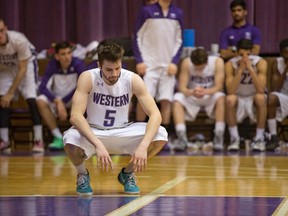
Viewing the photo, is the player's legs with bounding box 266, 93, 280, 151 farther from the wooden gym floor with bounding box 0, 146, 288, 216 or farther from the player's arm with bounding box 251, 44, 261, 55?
the wooden gym floor with bounding box 0, 146, 288, 216

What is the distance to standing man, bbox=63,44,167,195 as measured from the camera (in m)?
5.60

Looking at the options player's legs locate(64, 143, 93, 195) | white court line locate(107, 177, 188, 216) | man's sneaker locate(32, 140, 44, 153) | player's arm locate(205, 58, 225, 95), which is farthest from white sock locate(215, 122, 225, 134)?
player's legs locate(64, 143, 93, 195)

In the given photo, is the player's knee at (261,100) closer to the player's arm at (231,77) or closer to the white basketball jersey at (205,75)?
the player's arm at (231,77)

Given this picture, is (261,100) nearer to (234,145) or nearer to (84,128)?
(234,145)

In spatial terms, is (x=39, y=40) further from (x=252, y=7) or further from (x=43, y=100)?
(x=252, y=7)

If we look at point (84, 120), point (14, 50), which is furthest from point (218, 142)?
point (84, 120)

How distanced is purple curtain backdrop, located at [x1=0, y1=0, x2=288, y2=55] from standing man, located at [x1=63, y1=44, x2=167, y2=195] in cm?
590

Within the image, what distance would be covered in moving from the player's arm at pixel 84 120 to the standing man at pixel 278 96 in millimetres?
4734

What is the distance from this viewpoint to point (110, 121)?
5980 millimetres

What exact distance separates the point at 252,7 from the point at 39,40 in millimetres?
3287

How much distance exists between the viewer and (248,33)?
418 inches

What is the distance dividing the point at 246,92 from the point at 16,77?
298 cm

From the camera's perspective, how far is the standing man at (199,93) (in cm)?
1020

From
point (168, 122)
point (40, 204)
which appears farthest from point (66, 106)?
point (40, 204)
